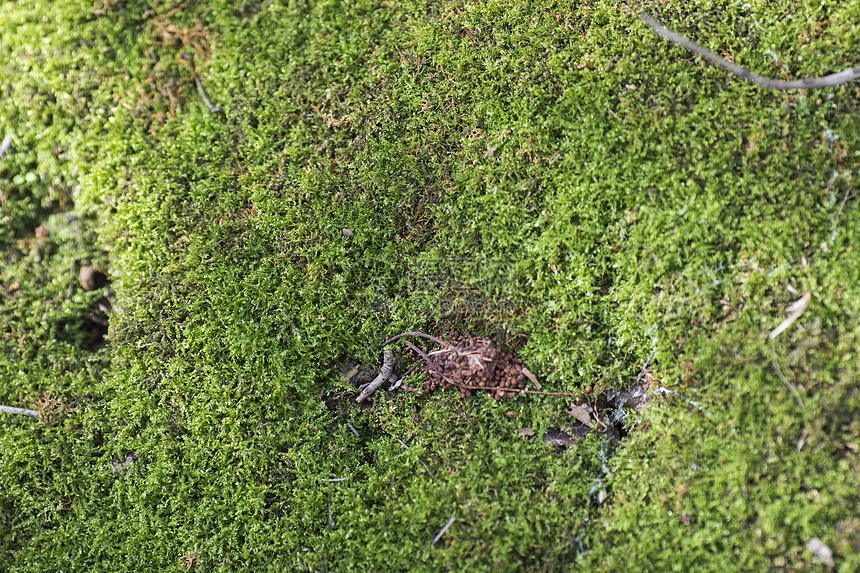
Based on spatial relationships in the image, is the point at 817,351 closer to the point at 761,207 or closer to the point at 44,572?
the point at 761,207

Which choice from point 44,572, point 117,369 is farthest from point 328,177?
point 44,572

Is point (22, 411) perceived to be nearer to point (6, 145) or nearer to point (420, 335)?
point (6, 145)

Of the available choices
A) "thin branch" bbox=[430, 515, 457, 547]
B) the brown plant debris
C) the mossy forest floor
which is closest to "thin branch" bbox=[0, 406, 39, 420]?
the mossy forest floor

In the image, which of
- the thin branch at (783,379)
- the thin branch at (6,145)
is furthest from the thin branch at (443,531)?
the thin branch at (6,145)

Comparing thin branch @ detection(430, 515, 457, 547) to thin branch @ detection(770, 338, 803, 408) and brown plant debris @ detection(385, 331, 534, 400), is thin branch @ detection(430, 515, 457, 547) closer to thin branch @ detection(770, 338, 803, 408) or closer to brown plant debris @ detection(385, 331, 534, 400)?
brown plant debris @ detection(385, 331, 534, 400)

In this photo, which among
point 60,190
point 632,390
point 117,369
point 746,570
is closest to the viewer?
point 746,570
